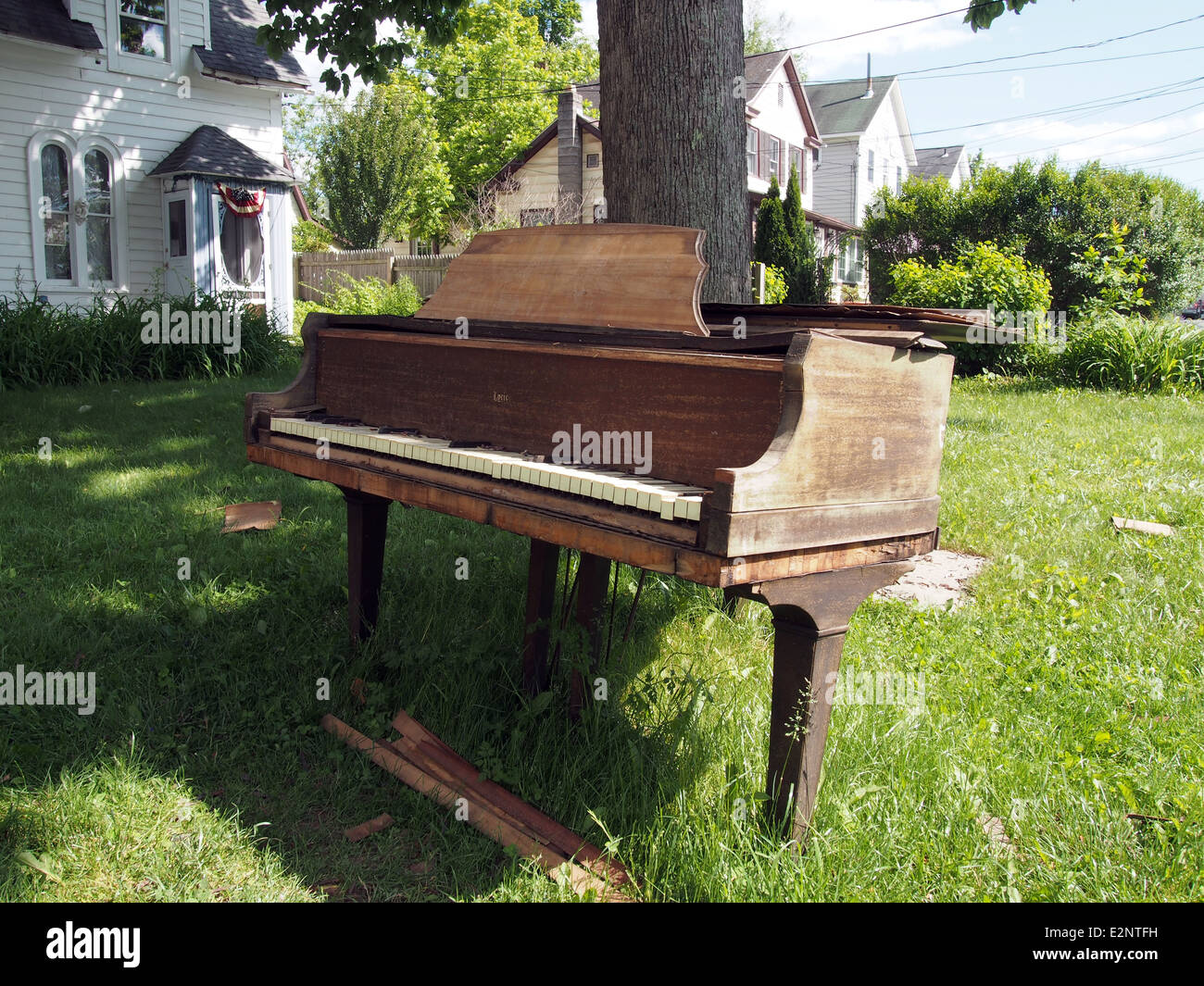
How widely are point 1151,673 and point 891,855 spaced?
5.88 ft

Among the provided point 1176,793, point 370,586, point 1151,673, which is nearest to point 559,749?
point 370,586

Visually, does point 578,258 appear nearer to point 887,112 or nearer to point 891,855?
point 891,855

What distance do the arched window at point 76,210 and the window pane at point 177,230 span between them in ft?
2.21

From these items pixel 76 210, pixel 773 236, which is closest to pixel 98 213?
pixel 76 210

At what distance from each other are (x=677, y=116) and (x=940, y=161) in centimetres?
5021

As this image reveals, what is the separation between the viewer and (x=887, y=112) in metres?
41.1

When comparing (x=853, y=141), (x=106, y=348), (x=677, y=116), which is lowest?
(x=106, y=348)

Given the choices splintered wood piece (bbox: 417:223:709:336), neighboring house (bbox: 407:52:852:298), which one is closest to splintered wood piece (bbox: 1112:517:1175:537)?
splintered wood piece (bbox: 417:223:709:336)

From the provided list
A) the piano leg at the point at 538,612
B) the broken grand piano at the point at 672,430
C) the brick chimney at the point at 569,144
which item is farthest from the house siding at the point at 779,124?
the broken grand piano at the point at 672,430

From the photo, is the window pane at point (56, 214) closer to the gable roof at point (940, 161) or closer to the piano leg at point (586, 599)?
the piano leg at point (586, 599)

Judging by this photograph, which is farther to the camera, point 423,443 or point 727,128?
point 727,128

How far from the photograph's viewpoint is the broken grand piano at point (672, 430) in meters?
2.27

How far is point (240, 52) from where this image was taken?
14.9 meters

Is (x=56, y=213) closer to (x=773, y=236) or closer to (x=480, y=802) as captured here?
(x=480, y=802)
